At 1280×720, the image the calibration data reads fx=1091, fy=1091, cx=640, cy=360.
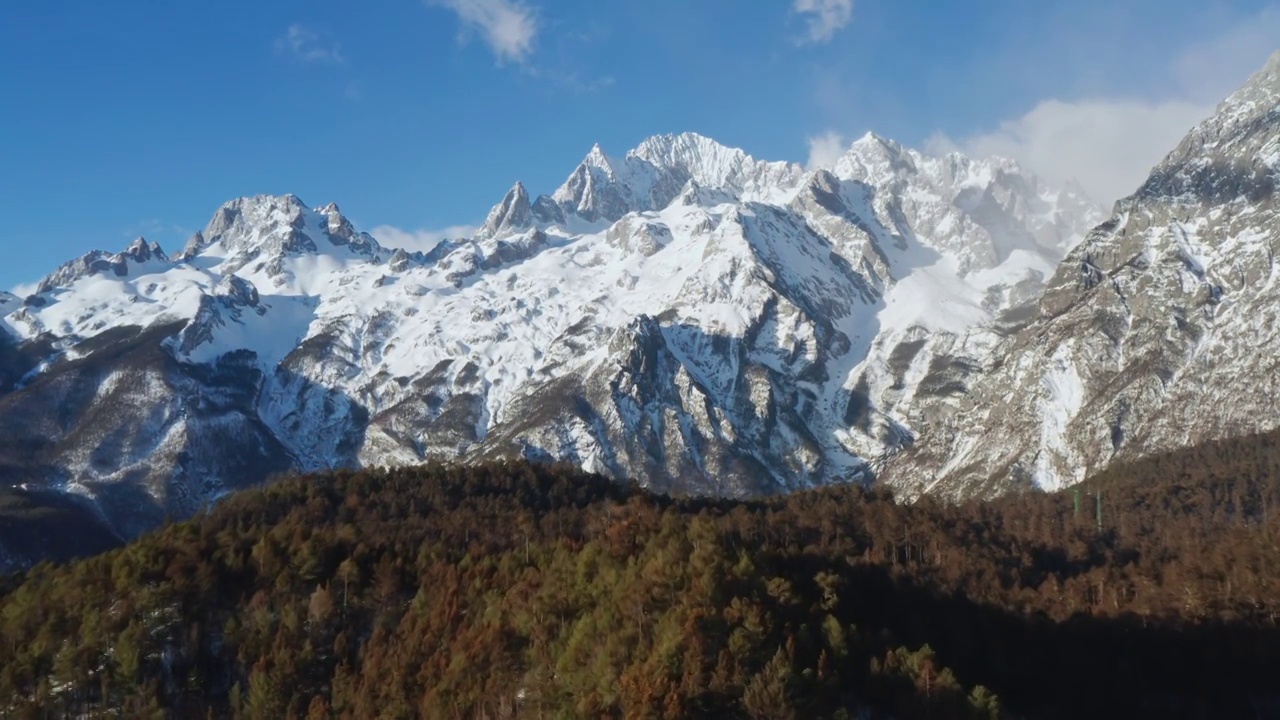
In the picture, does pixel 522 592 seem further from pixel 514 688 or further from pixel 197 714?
pixel 197 714

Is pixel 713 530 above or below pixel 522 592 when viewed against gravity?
above

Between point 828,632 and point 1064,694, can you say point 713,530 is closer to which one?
point 828,632

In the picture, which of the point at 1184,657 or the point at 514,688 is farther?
the point at 1184,657

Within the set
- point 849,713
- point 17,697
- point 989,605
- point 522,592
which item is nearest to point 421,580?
point 522,592

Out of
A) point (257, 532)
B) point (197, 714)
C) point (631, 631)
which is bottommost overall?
point (197, 714)

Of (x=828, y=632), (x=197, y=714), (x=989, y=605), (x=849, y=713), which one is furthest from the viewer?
(x=989, y=605)

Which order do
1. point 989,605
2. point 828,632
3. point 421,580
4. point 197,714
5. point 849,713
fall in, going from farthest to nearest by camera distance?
1. point 989,605
2. point 421,580
3. point 197,714
4. point 828,632
5. point 849,713

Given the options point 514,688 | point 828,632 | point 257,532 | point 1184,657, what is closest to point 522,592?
point 514,688
